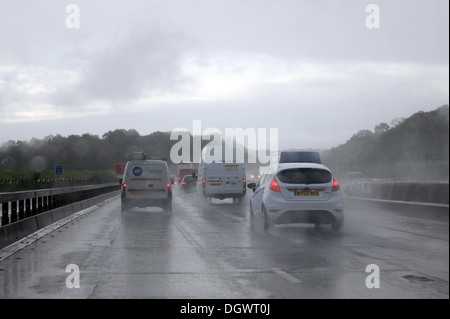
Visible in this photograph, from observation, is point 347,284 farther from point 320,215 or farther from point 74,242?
point 74,242

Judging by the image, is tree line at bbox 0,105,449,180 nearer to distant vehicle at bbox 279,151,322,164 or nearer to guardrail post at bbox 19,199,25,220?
distant vehicle at bbox 279,151,322,164

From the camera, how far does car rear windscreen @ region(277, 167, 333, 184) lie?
590 inches

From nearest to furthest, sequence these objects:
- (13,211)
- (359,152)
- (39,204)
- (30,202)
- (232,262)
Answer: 1. (232,262)
2. (13,211)
3. (30,202)
4. (39,204)
5. (359,152)

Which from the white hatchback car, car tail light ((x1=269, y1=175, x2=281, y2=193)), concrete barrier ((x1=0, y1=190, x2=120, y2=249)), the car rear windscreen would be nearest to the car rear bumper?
the white hatchback car

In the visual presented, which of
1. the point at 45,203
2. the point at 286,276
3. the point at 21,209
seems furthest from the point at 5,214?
the point at 286,276

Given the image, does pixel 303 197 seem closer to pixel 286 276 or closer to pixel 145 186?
pixel 286 276

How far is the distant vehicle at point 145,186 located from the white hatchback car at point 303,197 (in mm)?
9647

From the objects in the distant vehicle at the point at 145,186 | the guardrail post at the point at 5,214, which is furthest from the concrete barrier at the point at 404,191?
the guardrail post at the point at 5,214

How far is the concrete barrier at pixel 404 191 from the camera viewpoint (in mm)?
21056

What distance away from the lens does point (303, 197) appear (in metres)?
14.8

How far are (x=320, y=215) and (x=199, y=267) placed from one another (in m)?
5.59

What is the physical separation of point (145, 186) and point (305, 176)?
10.6 metres

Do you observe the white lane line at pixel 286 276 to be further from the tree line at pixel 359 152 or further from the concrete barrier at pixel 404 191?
the concrete barrier at pixel 404 191
